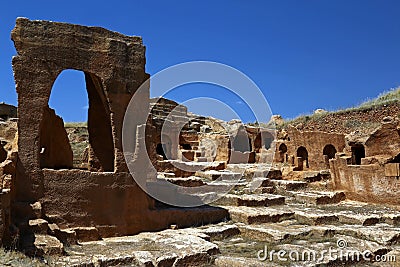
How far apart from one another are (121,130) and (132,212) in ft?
5.10

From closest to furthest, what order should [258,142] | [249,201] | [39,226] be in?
[39,226], [249,201], [258,142]

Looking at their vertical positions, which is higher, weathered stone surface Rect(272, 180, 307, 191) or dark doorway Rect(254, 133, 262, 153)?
dark doorway Rect(254, 133, 262, 153)

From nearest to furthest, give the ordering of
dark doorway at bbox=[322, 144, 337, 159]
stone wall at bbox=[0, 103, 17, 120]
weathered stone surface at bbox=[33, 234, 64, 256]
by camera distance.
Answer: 1. weathered stone surface at bbox=[33, 234, 64, 256]
2. dark doorway at bbox=[322, 144, 337, 159]
3. stone wall at bbox=[0, 103, 17, 120]

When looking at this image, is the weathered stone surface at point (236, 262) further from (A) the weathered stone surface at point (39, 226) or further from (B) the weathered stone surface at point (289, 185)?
(B) the weathered stone surface at point (289, 185)

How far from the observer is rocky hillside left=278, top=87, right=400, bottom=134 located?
23.5m

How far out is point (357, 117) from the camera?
82.4 ft

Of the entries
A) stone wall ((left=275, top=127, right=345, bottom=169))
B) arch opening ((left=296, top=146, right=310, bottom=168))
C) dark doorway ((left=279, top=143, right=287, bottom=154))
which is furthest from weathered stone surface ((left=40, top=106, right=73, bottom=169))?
dark doorway ((left=279, top=143, right=287, bottom=154))

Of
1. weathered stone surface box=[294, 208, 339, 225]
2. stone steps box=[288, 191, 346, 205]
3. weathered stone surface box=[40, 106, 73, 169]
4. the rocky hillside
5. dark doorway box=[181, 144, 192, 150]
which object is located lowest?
weathered stone surface box=[294, 208, 339, 225]

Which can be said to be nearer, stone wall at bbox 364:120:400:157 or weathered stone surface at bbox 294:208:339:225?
weathered stone surface at bbox 294:208:339:225

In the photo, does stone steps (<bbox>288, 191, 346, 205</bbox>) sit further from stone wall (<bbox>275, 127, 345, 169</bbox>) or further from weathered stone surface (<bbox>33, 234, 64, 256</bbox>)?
weathered stone surface (<bbox>33, 234, 64, 256</bbox>)

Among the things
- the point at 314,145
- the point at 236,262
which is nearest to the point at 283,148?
the point at 314,145

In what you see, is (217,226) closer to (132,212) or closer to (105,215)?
(132,212)

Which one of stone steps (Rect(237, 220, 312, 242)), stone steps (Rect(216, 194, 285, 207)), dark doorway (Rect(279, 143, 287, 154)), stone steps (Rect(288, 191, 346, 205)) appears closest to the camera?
stone steps (Rect(237, 220, 312, 242))

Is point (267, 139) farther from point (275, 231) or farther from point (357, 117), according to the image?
point (275, 231)
